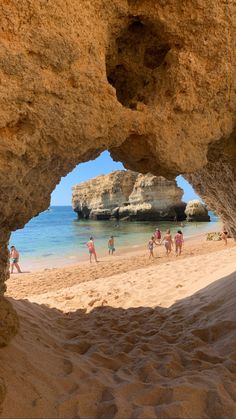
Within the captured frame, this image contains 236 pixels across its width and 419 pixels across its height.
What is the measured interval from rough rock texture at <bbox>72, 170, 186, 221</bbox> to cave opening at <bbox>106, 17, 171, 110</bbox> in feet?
123

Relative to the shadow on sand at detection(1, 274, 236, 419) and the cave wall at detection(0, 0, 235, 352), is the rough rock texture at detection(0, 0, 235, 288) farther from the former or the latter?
the shadow on sand at detection(1, 274, 236, 419)

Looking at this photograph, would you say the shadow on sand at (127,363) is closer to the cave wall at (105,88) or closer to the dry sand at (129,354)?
the dry sand at (129,354)

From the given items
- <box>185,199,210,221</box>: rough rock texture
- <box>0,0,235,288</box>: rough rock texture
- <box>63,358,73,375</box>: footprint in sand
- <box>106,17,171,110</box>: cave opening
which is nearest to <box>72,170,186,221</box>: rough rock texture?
<box>185,199,210,221</box>: rough rock texture

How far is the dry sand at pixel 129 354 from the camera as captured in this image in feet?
10.3

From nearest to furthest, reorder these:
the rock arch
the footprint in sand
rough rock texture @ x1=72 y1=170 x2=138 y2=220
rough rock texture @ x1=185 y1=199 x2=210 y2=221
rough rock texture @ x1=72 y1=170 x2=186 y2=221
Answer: the rock arch
the footprint in sand
rough rock texture @ x1=185 y1=199 x2=210 y2=221
rough rock texture @ x1=72 y1=170 x2=186 y2=221
rough rock texture @ x1=72 y1=170 x2=138 y2=220

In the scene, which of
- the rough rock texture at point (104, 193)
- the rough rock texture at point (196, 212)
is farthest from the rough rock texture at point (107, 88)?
the rough rock texture at point (104, 193)

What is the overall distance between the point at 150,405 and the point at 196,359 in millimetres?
1206

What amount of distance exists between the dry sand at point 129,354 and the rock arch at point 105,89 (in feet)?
2.65

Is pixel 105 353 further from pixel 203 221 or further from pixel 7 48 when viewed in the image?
pixel 203 221

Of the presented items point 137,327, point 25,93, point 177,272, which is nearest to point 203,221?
point 177,272

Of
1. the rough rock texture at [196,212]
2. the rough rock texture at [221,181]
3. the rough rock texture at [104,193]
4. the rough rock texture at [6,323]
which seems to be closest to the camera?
the rough rock texture at [6,323]

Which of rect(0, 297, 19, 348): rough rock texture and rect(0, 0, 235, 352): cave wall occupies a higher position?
rect(0, 0, 235, 352): cave wall

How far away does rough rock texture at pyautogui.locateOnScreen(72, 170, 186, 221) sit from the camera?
4434 cm

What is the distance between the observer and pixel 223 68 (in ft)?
12.3
